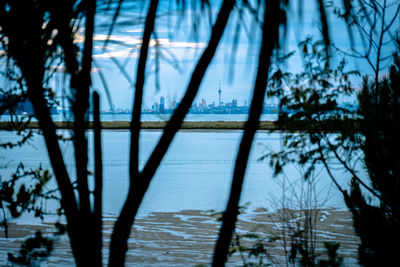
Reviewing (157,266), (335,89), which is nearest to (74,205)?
(335,89)

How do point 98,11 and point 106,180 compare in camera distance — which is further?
point 106,180

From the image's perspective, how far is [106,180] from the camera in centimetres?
858

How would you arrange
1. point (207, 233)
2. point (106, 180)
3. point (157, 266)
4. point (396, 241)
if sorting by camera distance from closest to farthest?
point (396, 241) → point (157, 266) → point (207, 233) → point (106, 180)

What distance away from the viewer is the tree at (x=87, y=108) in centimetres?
96

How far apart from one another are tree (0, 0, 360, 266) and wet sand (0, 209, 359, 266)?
2758 millimetres

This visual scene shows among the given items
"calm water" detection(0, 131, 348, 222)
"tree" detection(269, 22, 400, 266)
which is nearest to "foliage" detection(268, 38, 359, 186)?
"tree" detection(269, 22, 400, 266)

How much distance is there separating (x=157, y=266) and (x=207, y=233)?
3.86 ft

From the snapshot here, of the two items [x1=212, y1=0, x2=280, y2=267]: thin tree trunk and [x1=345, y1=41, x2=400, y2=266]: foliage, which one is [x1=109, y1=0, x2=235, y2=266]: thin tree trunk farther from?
[x1=345, y1=41, x2=400, y2=266]: foliage

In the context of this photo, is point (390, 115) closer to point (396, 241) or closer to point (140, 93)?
point (396, 241)

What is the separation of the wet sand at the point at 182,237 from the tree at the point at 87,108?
9.05 feet

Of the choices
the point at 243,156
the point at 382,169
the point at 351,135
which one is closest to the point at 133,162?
the point at 243,156

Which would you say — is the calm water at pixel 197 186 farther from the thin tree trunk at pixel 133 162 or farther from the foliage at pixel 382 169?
the thin tree trunk at pixel 133 162

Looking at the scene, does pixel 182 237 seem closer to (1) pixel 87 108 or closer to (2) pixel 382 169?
(2) pixel 382 169

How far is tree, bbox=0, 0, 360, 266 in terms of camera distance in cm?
96
